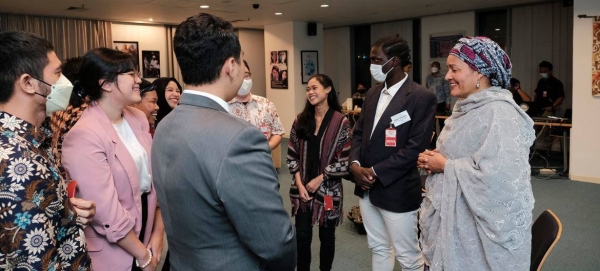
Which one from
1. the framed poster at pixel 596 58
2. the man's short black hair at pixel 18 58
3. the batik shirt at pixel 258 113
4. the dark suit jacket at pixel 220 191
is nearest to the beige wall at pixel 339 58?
the framed poster at pixel 596 58

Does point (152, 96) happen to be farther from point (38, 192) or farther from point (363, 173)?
point (38, 192)

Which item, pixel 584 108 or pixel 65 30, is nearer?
pixel 584 108

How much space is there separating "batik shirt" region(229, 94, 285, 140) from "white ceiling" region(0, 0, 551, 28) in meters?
4.93

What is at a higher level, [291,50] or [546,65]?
[291,50]

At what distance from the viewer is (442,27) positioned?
1022 centimetres

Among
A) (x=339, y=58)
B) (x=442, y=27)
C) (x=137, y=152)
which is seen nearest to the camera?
(x=137, y=152)

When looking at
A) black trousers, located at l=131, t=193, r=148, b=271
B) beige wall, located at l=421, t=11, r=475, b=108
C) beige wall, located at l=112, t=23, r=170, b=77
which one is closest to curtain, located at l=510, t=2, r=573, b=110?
beige wall, located at l=421, t=11, r=475, b=108

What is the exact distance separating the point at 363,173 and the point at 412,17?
912cm

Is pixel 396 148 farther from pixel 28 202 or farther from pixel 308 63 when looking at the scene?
pixel 308 63

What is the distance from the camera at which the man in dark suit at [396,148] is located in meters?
2.41

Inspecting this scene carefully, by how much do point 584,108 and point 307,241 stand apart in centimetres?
529

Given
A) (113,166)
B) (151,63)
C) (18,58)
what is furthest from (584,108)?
(151,63)

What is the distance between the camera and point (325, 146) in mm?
2918

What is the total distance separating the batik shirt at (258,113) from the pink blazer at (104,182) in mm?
1364
